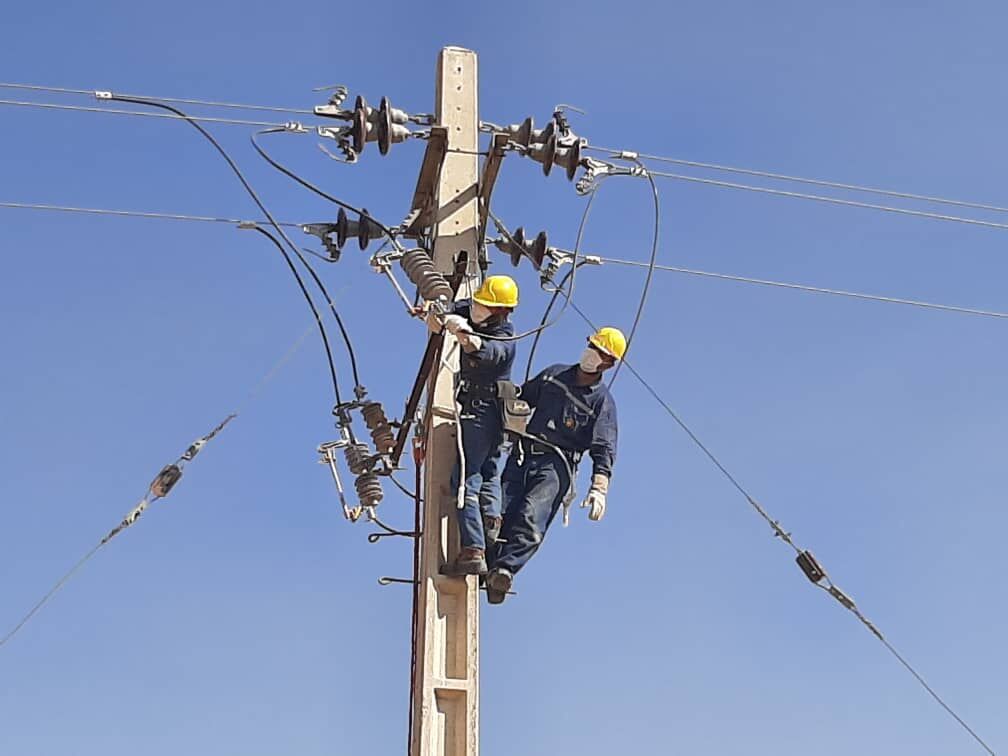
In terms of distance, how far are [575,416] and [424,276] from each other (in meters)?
1.29

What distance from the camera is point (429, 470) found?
6.33 m

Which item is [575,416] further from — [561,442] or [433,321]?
[433,321]

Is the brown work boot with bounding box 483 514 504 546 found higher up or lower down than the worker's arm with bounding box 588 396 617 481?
lower down

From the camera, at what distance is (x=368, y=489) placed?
267 inches

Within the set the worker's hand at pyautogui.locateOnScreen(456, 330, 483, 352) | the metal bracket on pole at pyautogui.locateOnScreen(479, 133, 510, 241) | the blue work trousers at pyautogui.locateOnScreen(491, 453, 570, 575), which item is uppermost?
the metal bracket on pole at pyautogui.locateOnScreen(479, 133, 510, 241)

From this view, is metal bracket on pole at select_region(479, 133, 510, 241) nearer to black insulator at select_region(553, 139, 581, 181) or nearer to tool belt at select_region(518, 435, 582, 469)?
black insulator at select_region(553, 139, 581, 181)

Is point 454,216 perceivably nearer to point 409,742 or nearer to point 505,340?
point 505,340

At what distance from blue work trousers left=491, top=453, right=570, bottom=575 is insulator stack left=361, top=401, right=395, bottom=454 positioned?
24.5 inches

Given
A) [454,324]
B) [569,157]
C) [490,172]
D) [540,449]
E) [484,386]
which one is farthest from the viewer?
[569,157]

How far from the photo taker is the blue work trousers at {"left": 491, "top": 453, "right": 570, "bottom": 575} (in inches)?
253

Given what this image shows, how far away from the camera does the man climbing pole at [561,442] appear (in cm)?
676

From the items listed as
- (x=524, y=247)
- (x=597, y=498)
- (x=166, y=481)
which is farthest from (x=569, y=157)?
(x=166, y=481)

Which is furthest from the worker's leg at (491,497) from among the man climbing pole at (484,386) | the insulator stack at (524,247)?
the insulator stack at (524,247)

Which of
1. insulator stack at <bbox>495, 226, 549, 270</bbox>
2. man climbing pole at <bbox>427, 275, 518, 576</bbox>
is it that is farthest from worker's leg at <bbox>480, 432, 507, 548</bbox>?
insulator stack at <bbox>495, 226, 549, 270</bbox>
